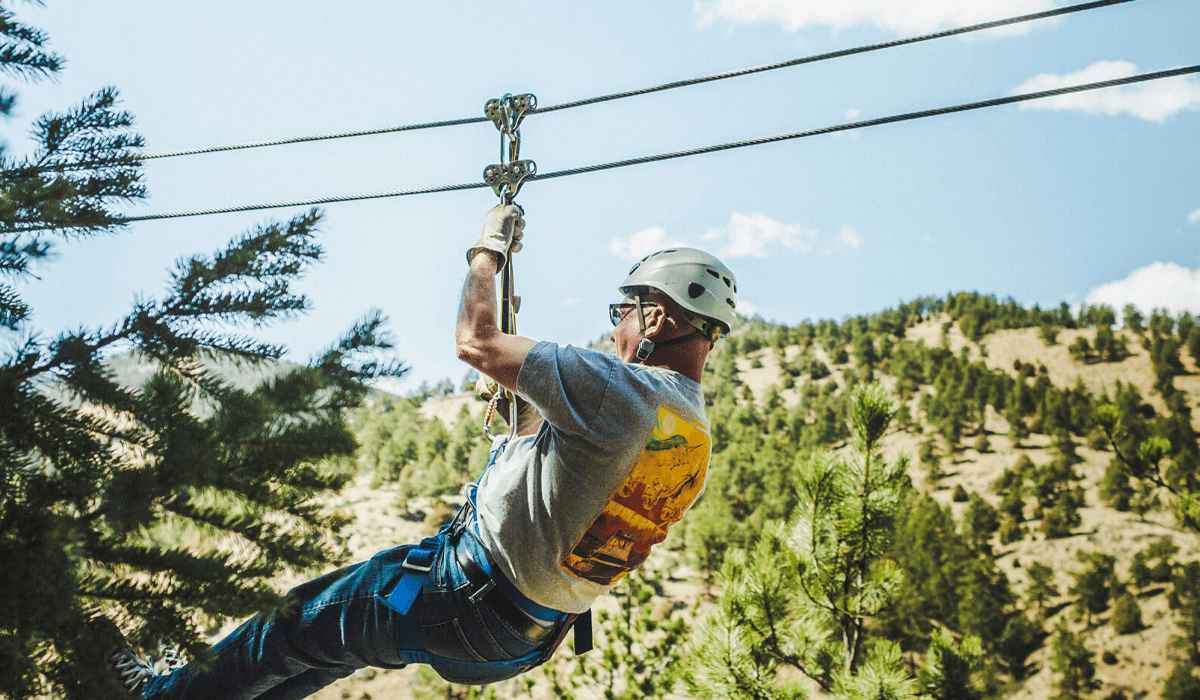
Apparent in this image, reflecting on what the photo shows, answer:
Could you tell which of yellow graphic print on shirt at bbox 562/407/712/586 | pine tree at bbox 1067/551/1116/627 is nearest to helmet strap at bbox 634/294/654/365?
yellow graphic print on shirt at bbox 562/407/712/586

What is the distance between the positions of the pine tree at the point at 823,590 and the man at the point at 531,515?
14.3ft

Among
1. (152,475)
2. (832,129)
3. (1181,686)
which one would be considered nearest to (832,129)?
(832,129)

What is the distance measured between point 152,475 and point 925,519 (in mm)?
52185

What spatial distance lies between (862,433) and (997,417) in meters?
81.2

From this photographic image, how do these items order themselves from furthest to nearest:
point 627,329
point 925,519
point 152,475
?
1. point 925,519
2. point 627,329
3. point 152,475

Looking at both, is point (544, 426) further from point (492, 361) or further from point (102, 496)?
point (102, 496)

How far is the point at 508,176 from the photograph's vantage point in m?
3.68

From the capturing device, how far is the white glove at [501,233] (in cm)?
317

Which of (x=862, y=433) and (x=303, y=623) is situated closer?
(x=303, y=623)

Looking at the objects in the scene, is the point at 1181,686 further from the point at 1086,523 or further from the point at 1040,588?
the point at 1086,523

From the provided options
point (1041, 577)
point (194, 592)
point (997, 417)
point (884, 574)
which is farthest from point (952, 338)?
point (194, 592)

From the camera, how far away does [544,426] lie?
9.64 ft

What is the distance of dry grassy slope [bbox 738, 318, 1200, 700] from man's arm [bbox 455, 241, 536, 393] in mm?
5834

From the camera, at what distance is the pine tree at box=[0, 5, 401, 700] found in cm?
127
